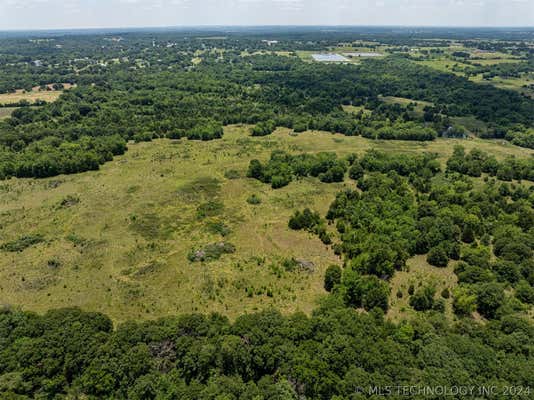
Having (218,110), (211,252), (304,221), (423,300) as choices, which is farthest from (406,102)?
(211,252)

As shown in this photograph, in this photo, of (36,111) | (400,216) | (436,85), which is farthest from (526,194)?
(36,111)

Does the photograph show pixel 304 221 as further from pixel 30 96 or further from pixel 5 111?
pixel 30 96

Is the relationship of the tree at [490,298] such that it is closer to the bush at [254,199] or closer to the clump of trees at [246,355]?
the clump of trees at [246,355]

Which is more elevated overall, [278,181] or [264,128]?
[264,128]

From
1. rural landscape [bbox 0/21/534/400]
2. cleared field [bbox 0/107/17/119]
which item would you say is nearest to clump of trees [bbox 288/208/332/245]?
rural landscape [bbox 0/21/534/400]

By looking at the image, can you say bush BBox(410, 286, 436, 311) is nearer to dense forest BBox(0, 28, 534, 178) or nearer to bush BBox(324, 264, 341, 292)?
bush BBox(324, 264, 341, 292)

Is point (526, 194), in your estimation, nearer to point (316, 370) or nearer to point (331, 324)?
point (331, 324)
